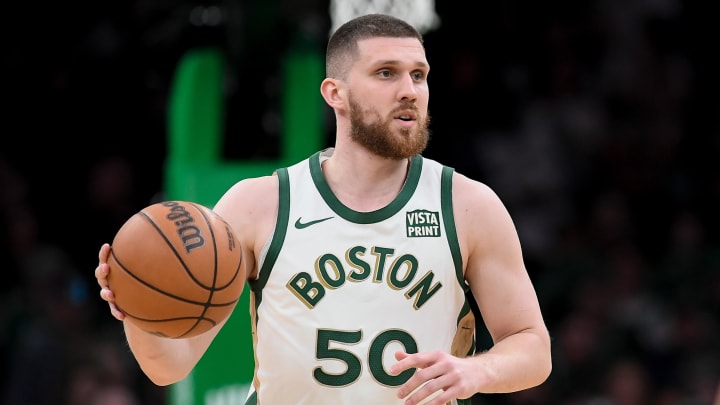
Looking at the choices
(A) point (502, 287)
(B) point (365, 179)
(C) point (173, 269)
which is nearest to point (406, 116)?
(B) point (365, 179)

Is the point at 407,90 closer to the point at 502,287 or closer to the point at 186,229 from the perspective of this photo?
the point at 502,287

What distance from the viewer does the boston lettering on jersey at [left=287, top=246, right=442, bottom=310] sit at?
4.70m

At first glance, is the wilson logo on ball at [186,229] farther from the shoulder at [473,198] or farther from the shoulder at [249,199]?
the shoulder at [473,198]

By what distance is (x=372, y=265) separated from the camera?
15.5 ft

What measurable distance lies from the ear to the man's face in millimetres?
96

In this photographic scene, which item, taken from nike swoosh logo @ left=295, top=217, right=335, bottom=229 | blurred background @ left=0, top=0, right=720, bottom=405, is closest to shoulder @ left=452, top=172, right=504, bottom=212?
nike swoosh logo @ left=295, top=217, right=335, bottom=229

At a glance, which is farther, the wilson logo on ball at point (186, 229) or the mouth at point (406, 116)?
the mouth at point (406, 116)

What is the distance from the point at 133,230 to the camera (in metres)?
4.38

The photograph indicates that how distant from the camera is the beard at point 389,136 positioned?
15.6 feet

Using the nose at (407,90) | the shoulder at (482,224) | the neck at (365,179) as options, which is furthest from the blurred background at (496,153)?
the shoulder at (482,224)

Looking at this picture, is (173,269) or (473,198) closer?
(173,269)

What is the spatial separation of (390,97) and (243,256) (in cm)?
81

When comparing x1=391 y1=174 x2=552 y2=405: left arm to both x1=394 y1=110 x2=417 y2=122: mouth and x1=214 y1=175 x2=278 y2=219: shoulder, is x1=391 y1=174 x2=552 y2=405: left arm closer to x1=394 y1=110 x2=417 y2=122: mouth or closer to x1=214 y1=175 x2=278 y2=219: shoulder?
x1=394 y1=110 x2=417 y2=122: mouth

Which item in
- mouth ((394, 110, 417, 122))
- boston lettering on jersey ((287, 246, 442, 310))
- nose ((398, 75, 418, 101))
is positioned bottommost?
boston lettering on jersey ((287, 246, 442, 310))
